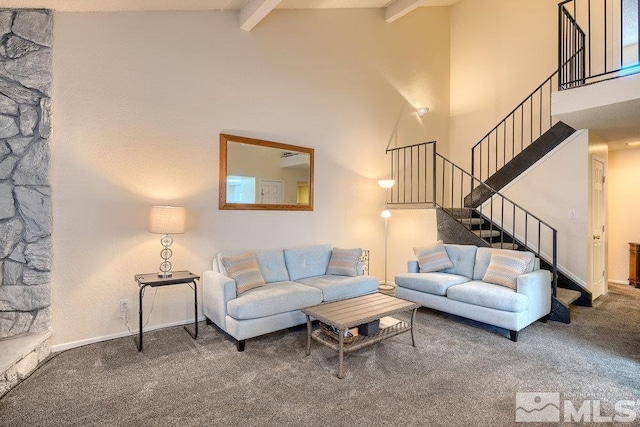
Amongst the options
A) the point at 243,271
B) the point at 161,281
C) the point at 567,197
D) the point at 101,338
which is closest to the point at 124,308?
the point at 101,338

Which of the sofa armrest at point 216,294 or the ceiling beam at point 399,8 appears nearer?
the sofa armrest at point 216,294

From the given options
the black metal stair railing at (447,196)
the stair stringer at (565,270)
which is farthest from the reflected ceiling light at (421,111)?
the stair stringer at (565,270)

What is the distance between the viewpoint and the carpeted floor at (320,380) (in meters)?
2.03

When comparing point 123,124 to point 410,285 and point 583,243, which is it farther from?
point 583,243

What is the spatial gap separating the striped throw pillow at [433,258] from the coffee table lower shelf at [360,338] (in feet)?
4.43

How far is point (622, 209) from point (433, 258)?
4.18 m

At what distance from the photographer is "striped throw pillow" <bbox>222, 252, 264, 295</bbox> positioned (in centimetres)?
334

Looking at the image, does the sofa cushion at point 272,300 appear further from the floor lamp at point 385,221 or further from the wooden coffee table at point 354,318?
the floor lamp at point 385,221

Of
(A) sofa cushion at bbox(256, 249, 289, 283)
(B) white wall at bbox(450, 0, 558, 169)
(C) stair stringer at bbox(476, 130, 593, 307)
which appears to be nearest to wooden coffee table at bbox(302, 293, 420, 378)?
(A) sofa cushion at bbox(256, 249, 289, 283)

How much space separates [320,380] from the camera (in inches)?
95.7

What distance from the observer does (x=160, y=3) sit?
3303 millimetres

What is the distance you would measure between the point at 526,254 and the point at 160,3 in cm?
460

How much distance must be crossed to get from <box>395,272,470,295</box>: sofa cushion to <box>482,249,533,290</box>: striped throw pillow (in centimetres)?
34

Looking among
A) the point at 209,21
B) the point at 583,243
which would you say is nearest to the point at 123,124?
the point at 209,21
